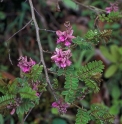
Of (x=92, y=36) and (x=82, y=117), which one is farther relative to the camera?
(x=92, y=36)

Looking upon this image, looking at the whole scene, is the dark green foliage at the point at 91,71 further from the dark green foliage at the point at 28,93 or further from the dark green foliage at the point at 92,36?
the dark green foliage at the point at 28,93

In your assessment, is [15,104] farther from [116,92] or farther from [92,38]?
[116,92]

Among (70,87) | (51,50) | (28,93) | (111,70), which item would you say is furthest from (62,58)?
(51,50)

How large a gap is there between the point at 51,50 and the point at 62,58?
1448 mm

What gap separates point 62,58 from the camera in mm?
1529

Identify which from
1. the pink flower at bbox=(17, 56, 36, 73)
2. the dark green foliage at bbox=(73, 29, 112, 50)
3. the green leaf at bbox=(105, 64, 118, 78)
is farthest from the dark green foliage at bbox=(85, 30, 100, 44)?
the green leaf at bbox=(105, 64, 118, 78)

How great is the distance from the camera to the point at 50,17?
3201 millimetres

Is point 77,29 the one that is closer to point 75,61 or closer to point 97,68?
point 75,61

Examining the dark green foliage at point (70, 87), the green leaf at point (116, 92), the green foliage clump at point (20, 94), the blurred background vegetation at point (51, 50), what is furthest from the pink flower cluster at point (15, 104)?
the green leaf at point (116, 92)

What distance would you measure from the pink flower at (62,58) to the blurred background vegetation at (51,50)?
3.49 feet

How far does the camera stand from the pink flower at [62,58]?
152 centimetres

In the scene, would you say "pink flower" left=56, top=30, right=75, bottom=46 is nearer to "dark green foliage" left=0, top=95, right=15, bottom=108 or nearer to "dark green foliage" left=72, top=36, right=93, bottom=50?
"dark green foliage" left=72, top=36, right=93, bottom=50

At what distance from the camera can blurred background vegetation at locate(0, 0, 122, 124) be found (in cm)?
267

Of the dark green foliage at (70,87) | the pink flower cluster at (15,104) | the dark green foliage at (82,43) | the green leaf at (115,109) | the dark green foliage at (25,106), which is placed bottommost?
the dark green foliage at (25,106)
